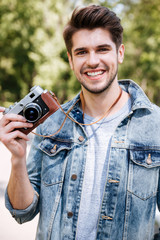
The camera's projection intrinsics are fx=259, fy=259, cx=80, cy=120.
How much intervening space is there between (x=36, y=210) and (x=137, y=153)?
2.60ft

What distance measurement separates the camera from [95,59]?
66.9 inches

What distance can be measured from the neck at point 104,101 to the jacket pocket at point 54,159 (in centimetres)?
29

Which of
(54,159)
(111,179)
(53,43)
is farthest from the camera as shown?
(53,43)

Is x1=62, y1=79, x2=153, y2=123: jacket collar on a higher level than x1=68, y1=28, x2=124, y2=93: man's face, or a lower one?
lower

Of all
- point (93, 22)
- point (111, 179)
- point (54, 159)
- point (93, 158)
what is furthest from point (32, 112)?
point (93, 22)

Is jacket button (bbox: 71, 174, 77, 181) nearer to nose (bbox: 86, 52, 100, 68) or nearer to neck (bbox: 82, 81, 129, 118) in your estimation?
neck (bbox: 82, 81, 129, 118)

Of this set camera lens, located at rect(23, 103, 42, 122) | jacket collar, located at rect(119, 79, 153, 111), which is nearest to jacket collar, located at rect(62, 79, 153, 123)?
jacket collar, located at rect(119, 79, 153, 111)

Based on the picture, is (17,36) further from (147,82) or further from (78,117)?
(78,117)

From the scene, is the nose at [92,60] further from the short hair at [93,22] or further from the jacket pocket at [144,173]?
the jacket pocket at [144,173]

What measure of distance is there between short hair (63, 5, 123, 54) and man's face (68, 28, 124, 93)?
4 centimetres

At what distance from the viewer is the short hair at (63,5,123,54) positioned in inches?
69.0

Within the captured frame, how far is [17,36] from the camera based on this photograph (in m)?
17.2

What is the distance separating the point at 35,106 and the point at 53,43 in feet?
43.2

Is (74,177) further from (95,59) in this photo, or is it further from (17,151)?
(95,59)
